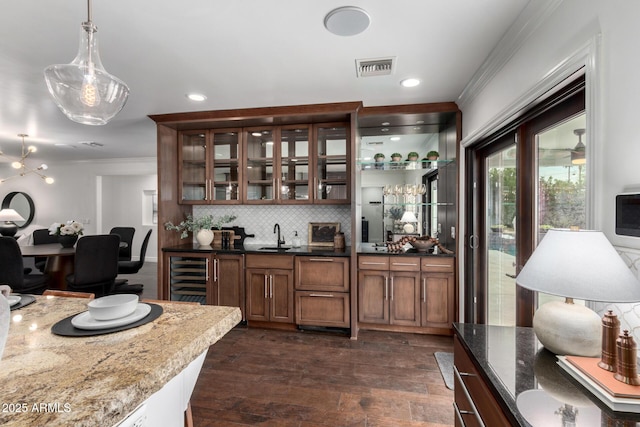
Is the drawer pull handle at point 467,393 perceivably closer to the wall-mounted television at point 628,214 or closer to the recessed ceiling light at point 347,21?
the wall-mounted television at point 628,214

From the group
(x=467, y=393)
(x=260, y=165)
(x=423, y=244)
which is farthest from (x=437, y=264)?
(x=260, y=165)

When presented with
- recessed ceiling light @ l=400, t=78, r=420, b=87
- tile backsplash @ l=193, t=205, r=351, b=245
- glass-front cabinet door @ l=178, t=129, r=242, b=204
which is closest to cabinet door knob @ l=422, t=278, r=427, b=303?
tile backsplash @ l=193, t=205, r=351, b=245

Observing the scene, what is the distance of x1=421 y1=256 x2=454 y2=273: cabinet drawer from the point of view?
126 inches

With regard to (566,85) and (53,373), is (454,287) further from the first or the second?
(53,373)

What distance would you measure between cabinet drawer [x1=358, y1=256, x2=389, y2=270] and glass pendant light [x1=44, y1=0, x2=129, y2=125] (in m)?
2.60

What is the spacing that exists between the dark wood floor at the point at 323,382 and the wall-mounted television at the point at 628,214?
5.03 feet

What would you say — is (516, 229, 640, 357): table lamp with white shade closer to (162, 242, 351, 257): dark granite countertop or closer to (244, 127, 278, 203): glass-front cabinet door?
(162, 242, 351, 257): dark granite countertop

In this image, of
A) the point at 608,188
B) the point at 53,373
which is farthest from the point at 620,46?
the point at 53,373

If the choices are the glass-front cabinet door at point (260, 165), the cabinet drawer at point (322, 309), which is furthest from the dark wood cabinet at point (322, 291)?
the glass-front cabinet door at point (260, 165)

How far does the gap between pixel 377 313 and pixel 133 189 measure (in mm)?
7473

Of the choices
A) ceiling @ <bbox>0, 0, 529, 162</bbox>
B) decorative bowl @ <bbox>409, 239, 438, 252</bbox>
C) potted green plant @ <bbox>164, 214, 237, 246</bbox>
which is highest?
ceiling @ <bbox>0, 0, 529, 162</bbox>

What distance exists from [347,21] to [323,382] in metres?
2.58

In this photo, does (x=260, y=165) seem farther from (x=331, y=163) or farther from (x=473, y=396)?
(x=473, y=396)

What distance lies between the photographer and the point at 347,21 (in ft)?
5.91
